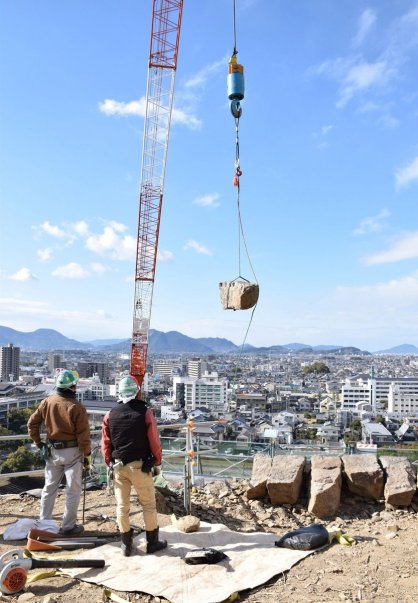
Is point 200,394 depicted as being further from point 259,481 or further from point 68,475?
point 68,475

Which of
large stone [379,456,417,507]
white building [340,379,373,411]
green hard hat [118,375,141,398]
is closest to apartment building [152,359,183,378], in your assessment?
white building [340,379,373,411]

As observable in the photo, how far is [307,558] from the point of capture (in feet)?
13.4

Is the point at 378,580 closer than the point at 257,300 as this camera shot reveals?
Yes

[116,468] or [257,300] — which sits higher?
[257,300]

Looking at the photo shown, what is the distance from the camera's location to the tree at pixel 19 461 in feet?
48.5

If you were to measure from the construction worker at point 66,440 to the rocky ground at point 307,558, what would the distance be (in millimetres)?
459

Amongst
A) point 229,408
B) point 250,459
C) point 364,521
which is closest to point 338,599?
point 364,521

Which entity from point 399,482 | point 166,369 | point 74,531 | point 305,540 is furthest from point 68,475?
point 166,369

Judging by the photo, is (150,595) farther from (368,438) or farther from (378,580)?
(368,438)

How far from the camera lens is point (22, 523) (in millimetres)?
4582

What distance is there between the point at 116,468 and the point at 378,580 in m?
2.25

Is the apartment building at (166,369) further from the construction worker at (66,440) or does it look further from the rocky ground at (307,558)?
the construction worker at (66,440)

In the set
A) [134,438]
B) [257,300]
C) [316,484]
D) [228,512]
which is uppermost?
[257,300]

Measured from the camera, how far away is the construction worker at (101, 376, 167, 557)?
13.2 feet
